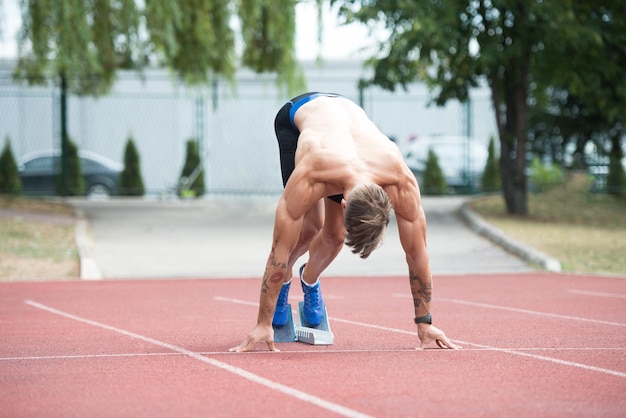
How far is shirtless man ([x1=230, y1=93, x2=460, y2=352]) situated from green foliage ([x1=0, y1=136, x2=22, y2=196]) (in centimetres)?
1822

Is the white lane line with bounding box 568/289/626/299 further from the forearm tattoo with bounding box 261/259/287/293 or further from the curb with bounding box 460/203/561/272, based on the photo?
the forearm tattoo with bounding box 261/259/287/293

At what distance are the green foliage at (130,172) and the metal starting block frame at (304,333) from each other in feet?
60.3

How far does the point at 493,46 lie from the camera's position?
61.0ft

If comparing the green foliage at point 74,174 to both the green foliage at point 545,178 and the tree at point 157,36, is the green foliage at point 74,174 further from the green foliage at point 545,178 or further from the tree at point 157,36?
the green foliage at point 545,178

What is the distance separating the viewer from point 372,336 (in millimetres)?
7910

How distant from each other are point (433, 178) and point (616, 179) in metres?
4.24

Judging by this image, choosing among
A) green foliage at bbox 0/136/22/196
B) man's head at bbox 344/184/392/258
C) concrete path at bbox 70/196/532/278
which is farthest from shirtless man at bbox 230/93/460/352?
green foliage at bbox 0/136/22/196

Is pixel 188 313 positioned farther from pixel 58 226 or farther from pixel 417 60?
pixel 417 60

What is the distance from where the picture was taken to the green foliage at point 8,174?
24250mm

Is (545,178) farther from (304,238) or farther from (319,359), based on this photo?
(319,359)

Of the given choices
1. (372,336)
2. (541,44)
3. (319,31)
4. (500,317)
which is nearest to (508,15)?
(541,44)

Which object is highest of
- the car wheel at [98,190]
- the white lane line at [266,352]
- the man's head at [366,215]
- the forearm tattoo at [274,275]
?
the man's head at [366,215]

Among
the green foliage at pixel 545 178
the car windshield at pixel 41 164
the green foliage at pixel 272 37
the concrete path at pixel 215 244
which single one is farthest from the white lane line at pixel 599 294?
the car windshield at pixel 41 164

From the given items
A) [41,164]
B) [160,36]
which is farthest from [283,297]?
[41,164]
